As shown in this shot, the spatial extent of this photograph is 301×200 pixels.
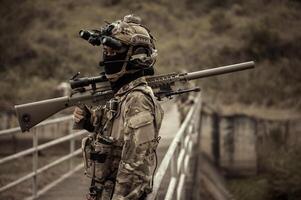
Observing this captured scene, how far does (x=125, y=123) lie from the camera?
268 cm

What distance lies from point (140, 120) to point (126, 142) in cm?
14

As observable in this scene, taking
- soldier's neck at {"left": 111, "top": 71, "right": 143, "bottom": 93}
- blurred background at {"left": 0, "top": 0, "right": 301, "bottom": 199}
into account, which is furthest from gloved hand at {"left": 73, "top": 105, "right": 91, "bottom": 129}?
blurred background at {"left": 0, "top": 0, "right": 301, "bottom": 199}

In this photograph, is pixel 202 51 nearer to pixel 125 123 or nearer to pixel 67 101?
pixel 67 101

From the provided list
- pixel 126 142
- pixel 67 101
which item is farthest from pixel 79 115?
pixel 126 142

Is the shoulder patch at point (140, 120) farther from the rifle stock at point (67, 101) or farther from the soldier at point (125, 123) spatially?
the rifle stock at point (67, 101)

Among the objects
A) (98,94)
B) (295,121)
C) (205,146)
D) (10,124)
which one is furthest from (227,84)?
(98,94)

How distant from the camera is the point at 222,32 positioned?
29.9m

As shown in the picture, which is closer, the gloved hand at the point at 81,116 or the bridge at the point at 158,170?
the gloved hand at the point at 81,116

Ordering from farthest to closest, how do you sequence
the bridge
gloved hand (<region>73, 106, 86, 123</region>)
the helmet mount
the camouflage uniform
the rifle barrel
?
1. the bridge
2. the rifle barrel
3. gloved hand (<region>73, 106, 86, 123</region>)
4. the helmet mount
5. the camouflage uniform

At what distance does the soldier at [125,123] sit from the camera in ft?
8.57

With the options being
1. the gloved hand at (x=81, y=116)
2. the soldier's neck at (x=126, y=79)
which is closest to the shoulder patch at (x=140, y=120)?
the soldier's neck at (x=126, y=79)

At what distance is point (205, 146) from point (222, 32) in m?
14.3

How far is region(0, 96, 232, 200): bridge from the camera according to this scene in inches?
171

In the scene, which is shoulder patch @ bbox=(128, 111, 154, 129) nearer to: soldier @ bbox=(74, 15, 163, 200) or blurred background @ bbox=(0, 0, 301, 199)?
soldier @ bbox=(74, 15, 163, 200)
